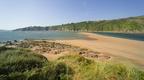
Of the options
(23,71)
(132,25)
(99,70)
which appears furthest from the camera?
(132,25)

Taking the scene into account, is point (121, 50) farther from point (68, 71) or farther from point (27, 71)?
point (27, 71)

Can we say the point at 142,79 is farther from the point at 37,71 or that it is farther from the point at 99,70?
the point at 37,71

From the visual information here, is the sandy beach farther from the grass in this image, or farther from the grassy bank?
the grass

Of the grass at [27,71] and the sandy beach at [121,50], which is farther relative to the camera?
the sandy beach at [121,50]

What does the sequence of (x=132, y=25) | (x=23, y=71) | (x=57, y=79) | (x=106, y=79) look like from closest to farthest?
(x=106, y=79), (x=57, y=79), (x=23, y=71), (x=132, y=25)

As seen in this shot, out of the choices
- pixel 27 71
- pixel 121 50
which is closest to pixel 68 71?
pixel 27 71

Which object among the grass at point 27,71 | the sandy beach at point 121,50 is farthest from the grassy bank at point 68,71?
the sandy beach at point 121,50

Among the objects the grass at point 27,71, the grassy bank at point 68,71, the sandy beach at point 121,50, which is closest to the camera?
the grassy bank at point 68,71

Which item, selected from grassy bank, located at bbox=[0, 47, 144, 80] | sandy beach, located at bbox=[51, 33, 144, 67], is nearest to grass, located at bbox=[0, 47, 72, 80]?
grassy bank, located at bbox=[0, 47, 144, 80]

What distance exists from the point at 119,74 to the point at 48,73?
2.04m

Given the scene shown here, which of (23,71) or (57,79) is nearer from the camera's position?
(57,79)

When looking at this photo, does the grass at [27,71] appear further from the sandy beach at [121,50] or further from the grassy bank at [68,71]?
the sandy beach at [121,50]

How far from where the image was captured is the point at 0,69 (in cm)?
590

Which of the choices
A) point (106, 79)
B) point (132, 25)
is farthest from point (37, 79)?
point (132, 25)
